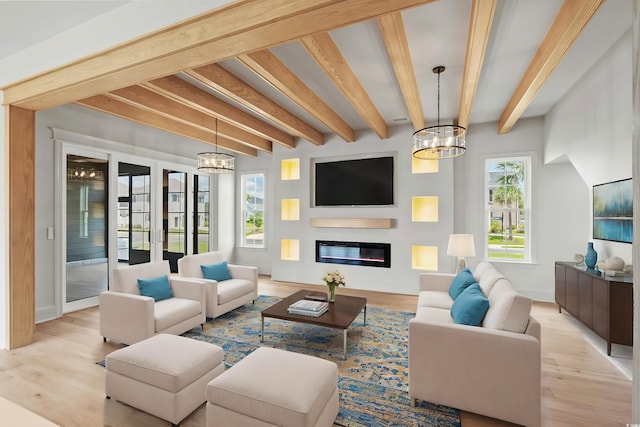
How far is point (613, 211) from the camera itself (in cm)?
320

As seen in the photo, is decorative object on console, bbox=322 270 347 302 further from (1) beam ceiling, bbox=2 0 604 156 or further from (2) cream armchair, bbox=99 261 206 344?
(1) beam ceiling, bbox=2 0 604 156

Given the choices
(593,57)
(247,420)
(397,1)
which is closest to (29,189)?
(247,420)

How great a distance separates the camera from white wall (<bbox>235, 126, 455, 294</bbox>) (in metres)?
5.20

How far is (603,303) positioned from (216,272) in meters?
4.48

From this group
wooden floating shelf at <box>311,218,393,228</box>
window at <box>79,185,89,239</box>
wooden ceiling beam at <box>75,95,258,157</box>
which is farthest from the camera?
wooden floating shelf at <box>311,218,393,228</box>

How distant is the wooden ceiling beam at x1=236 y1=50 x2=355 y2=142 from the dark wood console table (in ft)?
12.0

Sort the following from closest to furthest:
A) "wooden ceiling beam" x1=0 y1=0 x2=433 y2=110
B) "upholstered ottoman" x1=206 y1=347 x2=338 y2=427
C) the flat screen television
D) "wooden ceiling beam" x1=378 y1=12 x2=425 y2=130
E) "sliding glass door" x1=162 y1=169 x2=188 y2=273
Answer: "upholstered ottoman" x1=206 y1=347 x2=338 y2=427, "wooden ceiling beam" x1=0 y1=0 x2=433 y2=110, "wooden ceiling beam" x1=378 y1=12 x2=425 y2=130, the flat screen television, "sliding glass door" x1=162 y1=169 x2=188 y2=273

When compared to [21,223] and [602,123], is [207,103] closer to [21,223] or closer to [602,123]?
[21,223]

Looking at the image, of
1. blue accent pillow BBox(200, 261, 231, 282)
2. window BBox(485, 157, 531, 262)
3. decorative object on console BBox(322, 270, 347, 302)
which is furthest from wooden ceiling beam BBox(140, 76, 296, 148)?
window BBox(485, 157, 531, 262)

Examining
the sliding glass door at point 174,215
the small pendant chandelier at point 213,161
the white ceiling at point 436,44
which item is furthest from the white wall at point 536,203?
the sliding glass door at point 174,215

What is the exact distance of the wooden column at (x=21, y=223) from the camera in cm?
305

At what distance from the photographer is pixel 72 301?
425 centimetres

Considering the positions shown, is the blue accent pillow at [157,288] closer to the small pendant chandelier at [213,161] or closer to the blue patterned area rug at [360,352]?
the blue patterned area rug at [360,352]

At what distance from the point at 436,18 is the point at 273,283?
509cm
